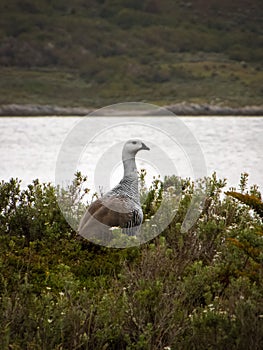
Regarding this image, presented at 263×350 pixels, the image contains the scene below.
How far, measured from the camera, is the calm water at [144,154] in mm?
31909

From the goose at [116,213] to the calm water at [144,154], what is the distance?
229cm

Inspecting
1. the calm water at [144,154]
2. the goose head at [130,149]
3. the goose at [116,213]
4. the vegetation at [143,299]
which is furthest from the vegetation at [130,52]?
the vegetation at [143,299]

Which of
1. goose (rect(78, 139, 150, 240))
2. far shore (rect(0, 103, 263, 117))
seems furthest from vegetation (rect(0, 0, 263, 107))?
goose (rect(78, 139, 150, 240))

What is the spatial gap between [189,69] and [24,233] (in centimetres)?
8744

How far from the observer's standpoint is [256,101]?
84938 mm

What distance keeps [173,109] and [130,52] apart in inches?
1053

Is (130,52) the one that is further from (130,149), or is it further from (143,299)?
(143,299)

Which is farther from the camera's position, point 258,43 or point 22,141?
point 258,43

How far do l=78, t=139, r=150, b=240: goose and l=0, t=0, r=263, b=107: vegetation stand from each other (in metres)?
78.1

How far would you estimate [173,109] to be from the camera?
82.2m

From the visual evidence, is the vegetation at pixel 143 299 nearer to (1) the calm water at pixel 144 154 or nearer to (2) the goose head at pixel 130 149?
(2) the goose head at pixel 130 149

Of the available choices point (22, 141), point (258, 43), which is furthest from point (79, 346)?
point (258, 43)

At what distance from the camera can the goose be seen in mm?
8430

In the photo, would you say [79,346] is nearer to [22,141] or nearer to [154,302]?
[154,302]
